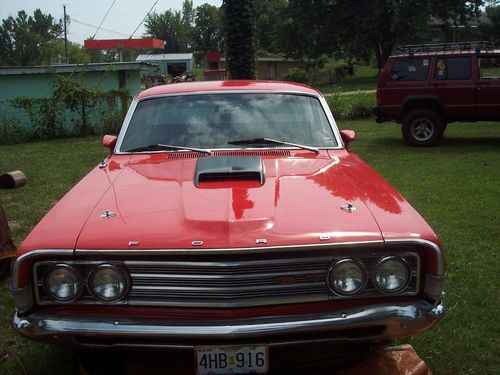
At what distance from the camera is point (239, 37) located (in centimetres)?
1164

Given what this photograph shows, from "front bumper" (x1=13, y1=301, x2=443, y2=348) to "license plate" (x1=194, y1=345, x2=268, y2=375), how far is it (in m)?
0.03

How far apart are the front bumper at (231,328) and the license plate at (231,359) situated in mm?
32

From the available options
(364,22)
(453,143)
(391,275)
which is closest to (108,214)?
(391,275)

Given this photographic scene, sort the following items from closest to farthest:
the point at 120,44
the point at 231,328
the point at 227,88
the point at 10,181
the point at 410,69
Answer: the point at 231,328
the point at 227,88
the point at 10,181
the point at 410,69
the point at 120,44

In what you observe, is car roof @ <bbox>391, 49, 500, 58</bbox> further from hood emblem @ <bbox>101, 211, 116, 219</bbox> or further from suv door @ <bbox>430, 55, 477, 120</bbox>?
hood emblem @ <bbox>101, 211, 116, 219</bbox>

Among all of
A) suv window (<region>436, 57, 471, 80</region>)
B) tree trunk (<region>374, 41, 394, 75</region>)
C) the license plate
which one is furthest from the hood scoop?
tree trunk (<region>374, 41, 394, 75</region>)

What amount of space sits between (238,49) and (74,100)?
6.09 m

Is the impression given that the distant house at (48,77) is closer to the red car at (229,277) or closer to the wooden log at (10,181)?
the wooden log at (10,181)

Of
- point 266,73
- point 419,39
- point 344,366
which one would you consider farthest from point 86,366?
point 266,73

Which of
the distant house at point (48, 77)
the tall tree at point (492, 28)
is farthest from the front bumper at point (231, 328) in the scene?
the tall tree at point (492, 28)

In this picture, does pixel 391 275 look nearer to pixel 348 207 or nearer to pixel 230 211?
pixel 348 207

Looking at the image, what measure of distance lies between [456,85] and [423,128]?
1.07 metres

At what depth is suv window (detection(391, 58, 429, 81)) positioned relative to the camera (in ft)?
37.4

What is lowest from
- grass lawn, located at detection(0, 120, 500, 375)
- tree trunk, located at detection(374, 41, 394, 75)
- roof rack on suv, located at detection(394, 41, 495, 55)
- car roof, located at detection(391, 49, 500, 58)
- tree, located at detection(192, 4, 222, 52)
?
grass lawn, located at detection(0, 120, 500, 375)
